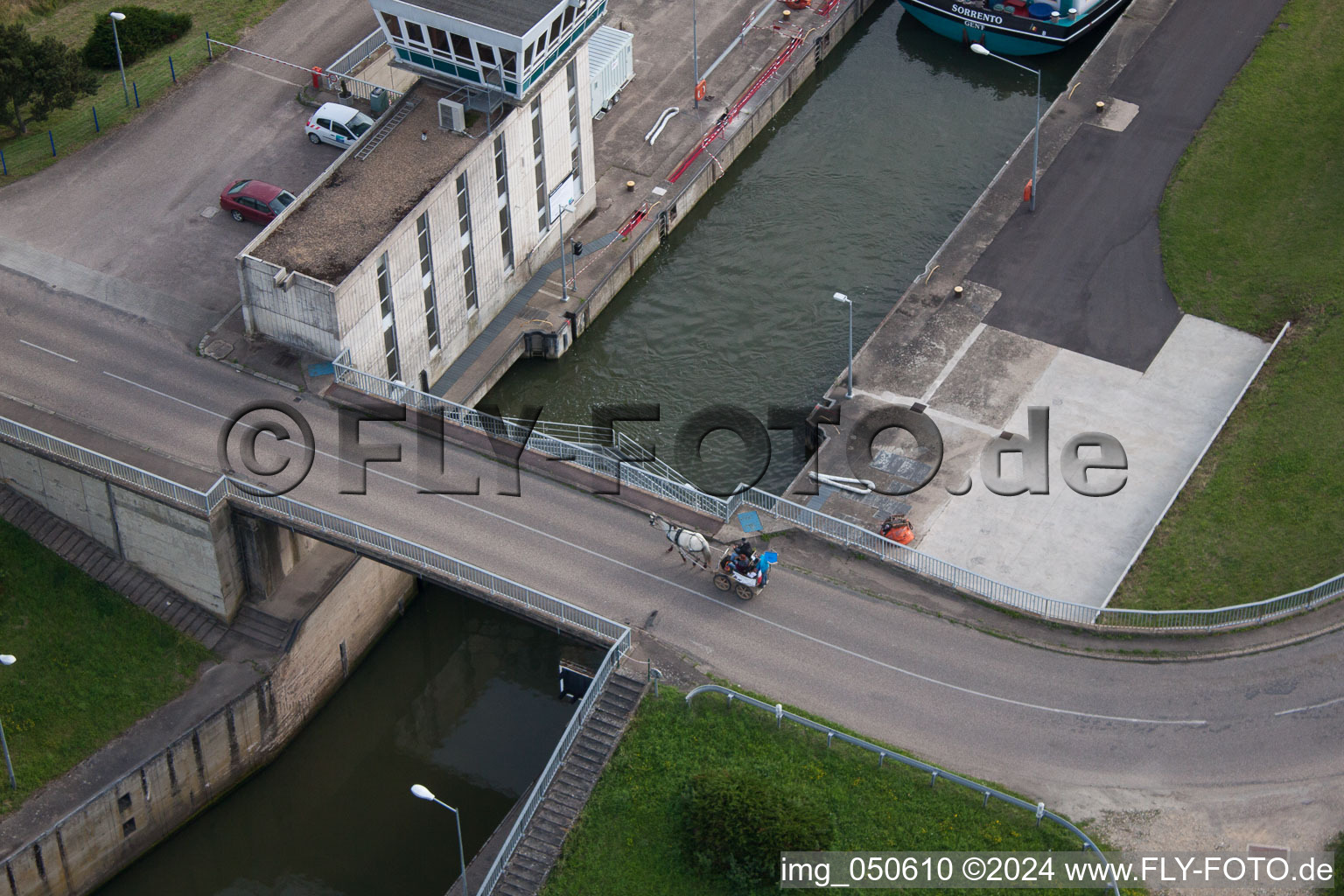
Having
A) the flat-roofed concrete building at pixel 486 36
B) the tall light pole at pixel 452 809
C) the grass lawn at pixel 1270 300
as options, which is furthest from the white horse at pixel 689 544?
the flat-roofed concrete building at pixel 486 36

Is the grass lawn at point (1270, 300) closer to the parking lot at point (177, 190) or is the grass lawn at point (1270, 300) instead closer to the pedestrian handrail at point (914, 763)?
the pedestrian handrail at point (914, 763)

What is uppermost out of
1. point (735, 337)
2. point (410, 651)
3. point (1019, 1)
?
point (1019, 1)

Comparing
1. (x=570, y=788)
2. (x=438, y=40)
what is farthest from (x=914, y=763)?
(x=438, y=40)

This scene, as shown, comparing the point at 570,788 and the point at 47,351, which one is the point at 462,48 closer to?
the point at 47,351

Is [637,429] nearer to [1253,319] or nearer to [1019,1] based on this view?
[1253,319]

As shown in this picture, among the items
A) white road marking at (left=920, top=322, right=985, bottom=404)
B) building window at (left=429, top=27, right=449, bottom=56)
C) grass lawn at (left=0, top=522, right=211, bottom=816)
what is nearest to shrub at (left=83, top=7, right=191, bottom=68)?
building window at (left=429, top=27, right=449, bottom=56)

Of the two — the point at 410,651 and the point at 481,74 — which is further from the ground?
the point at 481,74

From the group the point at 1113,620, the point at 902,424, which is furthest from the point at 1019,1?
the point at 1113,620
